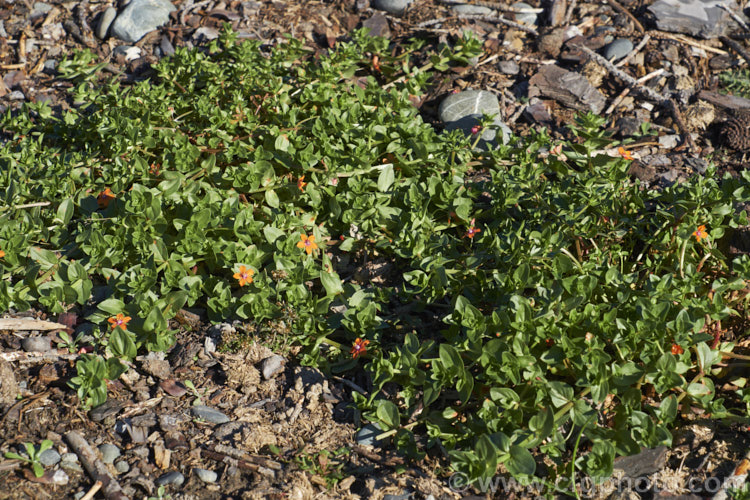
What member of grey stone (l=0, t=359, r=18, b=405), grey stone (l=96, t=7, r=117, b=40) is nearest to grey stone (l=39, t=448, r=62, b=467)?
grey stone (l=0, t=359, r=18, b=405)

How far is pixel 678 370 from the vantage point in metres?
2.82

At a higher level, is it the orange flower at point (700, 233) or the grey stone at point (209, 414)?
the orange flower at point (700, 233)

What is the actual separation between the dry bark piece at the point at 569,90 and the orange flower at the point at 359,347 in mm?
2746

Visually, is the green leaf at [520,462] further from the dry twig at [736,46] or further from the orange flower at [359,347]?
the dry twig at [736,46]

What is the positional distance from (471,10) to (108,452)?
15.2ft

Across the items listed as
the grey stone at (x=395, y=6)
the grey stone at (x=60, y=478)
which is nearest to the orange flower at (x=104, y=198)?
the grey stone at (x=60, y=478)

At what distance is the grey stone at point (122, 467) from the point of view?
9.10 feet

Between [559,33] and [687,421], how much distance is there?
3544 millimetres

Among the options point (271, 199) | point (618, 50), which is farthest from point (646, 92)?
point (271, 199)

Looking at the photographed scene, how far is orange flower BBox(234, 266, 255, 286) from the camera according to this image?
133 inches

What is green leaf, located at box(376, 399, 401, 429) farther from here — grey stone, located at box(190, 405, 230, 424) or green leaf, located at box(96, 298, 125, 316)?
green leaf, located at box(96, 298, 125, 316)

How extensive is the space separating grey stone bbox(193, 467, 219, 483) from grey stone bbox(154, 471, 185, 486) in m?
0.06

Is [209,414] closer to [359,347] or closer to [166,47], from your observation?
[359,347]

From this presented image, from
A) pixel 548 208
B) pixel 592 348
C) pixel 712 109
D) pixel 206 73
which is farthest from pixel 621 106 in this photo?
pixel 206 73
